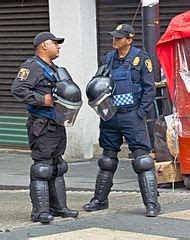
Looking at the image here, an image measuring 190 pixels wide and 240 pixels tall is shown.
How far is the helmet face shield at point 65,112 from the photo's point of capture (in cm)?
820

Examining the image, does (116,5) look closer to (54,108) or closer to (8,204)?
(8,204)

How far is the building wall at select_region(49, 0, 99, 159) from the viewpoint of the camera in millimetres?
13859

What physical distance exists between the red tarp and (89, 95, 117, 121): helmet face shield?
1779mm

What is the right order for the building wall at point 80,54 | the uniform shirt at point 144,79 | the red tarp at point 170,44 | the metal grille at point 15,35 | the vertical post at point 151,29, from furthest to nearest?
the metal grille at point 15,35 < the building wall at point 80,54 < the red tarp at point 170,44 < the vertical post at point 151,29 < the uniform shirt at point 144,79

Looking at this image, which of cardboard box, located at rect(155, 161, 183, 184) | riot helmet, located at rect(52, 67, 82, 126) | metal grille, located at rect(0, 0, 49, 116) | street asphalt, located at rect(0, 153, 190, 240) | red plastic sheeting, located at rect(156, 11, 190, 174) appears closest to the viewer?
street asphalt, located at rect(0, 153, 190, 240)

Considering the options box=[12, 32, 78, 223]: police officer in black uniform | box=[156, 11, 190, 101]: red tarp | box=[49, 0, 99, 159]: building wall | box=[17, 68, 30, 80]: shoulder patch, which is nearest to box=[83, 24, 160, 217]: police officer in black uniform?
box=[12, 32, 78, 223]: police officer in black uniform

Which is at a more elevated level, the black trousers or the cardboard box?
the black trousers

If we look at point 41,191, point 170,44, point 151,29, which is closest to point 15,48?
point 170,44

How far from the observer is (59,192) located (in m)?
8.56

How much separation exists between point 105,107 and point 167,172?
2.13m

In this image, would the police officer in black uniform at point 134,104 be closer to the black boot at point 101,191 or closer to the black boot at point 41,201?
the black boot at point 101,191

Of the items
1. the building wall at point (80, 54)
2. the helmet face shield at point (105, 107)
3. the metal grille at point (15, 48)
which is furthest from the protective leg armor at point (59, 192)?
the metal grille at point (15, 48)

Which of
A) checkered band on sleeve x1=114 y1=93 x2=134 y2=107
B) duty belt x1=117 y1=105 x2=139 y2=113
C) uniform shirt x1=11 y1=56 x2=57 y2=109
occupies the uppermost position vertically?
uniform shirt x1=11 y1=56 x2=57 y2=109

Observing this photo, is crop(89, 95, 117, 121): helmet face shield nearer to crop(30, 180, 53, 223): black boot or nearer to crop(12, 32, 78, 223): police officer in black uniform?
crop(12, 32, 78, 223): police officer in black uniform
